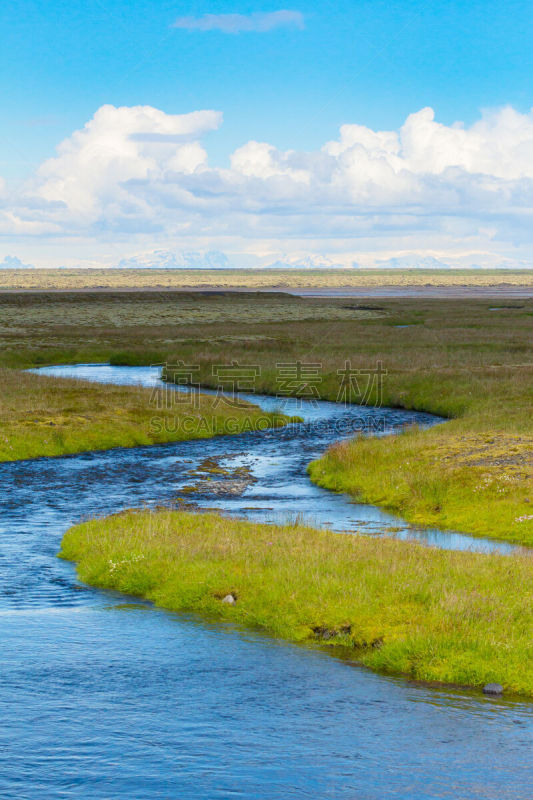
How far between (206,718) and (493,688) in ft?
15.9

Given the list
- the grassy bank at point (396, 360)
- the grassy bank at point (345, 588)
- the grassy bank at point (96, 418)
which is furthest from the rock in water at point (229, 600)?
the grassy bank at point (96, 418)

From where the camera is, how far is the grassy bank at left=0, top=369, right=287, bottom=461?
38.8m

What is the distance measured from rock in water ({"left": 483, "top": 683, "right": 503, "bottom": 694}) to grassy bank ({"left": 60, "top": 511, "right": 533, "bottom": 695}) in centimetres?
24

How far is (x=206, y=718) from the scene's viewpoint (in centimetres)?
1280

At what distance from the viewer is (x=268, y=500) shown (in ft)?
94.7

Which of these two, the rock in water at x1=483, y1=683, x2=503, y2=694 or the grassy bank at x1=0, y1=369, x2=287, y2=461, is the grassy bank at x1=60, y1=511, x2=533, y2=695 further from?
the grassy bank at x1=0, y1=369, x2=287, y2=461

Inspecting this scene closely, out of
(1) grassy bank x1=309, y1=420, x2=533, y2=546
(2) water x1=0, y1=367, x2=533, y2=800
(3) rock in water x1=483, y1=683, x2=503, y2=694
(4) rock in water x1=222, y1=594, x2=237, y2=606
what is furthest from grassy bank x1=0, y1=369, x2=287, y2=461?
(3) rock in water x1=483, y1=683, x2=503, y2=694

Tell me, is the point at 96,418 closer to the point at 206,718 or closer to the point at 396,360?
the point at 396,360

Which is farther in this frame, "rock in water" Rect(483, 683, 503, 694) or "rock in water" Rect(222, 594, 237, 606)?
"rock in water" Rect(222, 594, 237, 606)

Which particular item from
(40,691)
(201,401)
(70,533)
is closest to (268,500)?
(70,533)

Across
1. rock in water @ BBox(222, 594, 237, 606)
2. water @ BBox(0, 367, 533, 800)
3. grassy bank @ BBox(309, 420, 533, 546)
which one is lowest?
water @ BBox(0, 367, 533, 800)

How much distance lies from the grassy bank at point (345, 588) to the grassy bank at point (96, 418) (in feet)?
54.8

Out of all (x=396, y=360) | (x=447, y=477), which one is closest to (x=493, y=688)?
(x=447, y=477)

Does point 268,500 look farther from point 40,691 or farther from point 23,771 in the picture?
point 23,771
